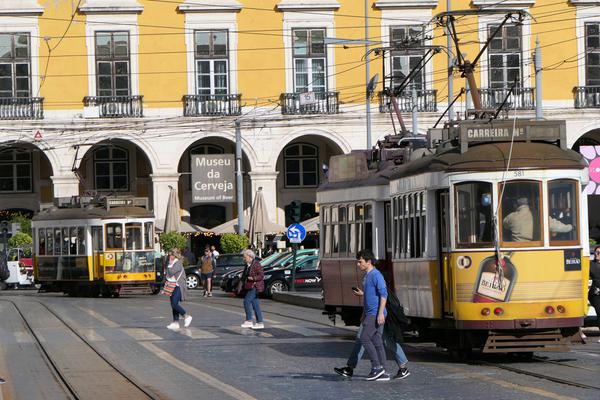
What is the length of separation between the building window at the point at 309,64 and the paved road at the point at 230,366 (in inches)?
1130

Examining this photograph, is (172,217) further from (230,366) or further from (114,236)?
(230,366)

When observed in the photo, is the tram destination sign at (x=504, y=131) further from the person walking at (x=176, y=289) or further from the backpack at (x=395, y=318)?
the person walking at (x=176, y=289)

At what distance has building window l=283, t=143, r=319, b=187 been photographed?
201 feet

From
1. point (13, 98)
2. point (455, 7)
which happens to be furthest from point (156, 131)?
point (455, 7)

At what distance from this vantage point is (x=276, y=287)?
43000mm

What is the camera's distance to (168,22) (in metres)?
58.0

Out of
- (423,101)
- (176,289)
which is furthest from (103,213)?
(423,101)

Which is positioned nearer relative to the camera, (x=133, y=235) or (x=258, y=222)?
(x=133, y=235)

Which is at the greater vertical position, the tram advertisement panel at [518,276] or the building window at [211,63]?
the building window at [211,63]

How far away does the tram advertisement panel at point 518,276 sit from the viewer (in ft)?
58.0

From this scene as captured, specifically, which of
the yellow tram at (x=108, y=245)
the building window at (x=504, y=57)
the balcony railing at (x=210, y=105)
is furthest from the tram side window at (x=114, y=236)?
the building window at (x=504, y=57)

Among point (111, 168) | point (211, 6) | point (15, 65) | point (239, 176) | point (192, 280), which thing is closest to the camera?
point (192, 280)

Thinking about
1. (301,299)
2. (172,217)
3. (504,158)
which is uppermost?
(504,158)

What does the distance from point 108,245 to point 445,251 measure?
27142mm
